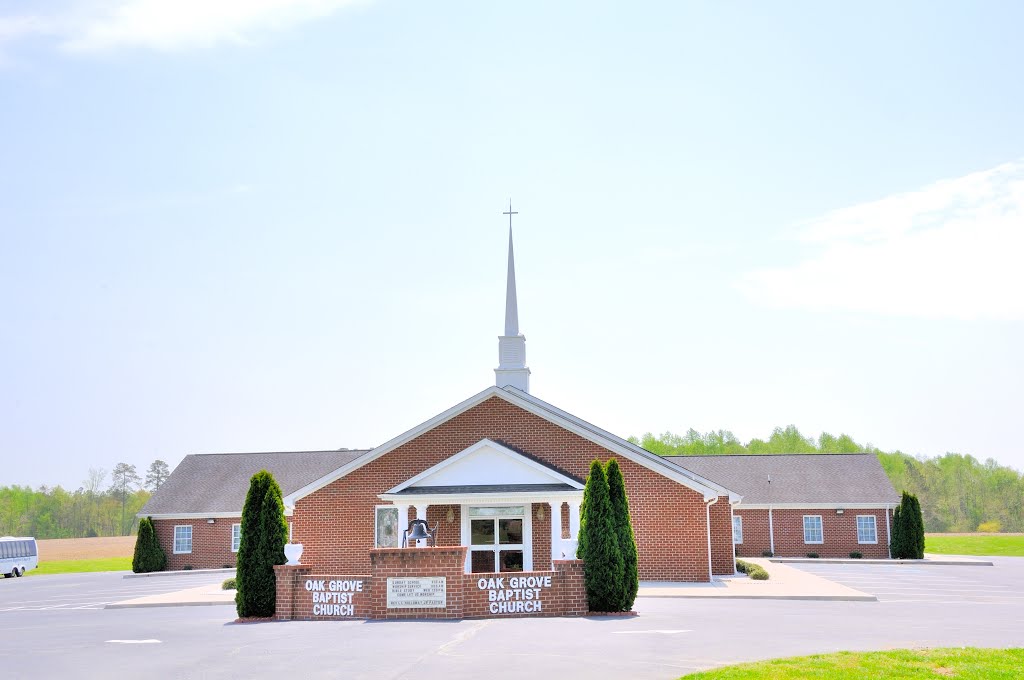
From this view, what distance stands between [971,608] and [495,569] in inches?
457

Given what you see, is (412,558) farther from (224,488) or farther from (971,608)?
(224,488)

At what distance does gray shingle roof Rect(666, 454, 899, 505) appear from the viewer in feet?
139

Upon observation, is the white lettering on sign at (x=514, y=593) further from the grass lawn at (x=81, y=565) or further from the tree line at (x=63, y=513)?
the tree line at (x=63, y=513)

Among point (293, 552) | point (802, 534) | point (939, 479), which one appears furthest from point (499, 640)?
point (939, 479)

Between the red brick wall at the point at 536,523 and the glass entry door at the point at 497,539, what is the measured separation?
A: 0.67m

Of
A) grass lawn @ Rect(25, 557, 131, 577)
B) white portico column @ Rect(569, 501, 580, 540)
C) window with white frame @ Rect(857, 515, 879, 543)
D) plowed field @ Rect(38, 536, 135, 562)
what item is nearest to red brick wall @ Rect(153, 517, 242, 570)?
grass lawn @ Rect(25, 557, 131, 577)

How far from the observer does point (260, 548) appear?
746 inches

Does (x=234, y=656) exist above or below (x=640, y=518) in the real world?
below

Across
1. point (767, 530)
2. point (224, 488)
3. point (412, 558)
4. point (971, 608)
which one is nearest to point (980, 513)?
point (767, 530)

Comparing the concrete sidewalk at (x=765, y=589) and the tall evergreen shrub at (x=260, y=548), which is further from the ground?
the tall evergreen shrub at (x=260, y=548)

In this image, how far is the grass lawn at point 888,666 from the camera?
33.2 ft

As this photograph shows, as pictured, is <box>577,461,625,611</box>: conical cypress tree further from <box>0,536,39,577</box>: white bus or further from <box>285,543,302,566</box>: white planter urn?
<box>0,536,39,577</box>: white bus

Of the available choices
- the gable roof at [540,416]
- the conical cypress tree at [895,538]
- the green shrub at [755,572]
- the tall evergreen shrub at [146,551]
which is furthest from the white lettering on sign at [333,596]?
the conical cypress tree at [895,538]

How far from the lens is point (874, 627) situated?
→ 14930mm
